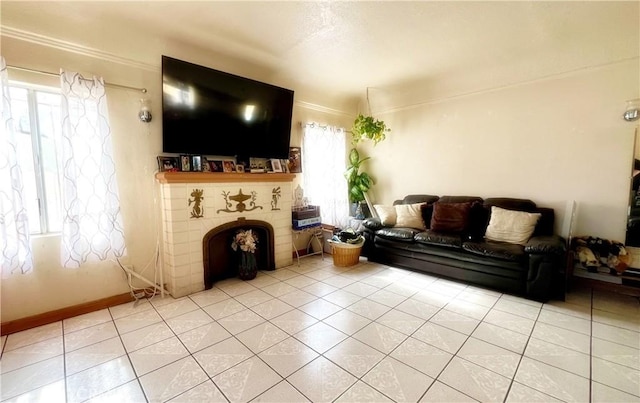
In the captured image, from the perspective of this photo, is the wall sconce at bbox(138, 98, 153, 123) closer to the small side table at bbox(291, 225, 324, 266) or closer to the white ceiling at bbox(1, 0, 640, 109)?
the white ceiling at bbox(1, 0, 640, 109)

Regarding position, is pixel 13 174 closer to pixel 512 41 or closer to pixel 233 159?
pixel 233 159

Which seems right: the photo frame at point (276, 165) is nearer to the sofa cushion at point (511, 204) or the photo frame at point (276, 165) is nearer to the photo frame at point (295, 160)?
the photo frame at point (295, 160)

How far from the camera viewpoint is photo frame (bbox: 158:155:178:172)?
2.84m

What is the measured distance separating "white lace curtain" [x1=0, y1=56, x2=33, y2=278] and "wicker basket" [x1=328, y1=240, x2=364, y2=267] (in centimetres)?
306

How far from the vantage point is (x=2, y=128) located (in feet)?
6.64

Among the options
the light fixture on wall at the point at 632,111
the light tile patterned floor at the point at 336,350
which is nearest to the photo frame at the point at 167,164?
the light tile patterned floor at the point at 336,350

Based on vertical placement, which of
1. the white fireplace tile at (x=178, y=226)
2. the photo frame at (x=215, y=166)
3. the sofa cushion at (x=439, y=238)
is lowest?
the sofa cushion at (x=439, y=238)

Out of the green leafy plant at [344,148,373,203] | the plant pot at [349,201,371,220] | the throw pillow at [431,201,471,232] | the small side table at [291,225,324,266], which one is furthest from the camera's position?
the green leafy plant at [344,148,373,203]

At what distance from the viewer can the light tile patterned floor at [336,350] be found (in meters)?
1.59

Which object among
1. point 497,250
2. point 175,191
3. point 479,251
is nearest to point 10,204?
point 175,191

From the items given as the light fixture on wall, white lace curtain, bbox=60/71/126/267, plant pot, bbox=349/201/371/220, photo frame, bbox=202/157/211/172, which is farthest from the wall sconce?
the light fixture on wall

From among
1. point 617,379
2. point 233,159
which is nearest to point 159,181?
point 233,159

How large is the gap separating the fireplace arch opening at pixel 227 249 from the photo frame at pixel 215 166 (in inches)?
25.5

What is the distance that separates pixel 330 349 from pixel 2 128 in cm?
295
